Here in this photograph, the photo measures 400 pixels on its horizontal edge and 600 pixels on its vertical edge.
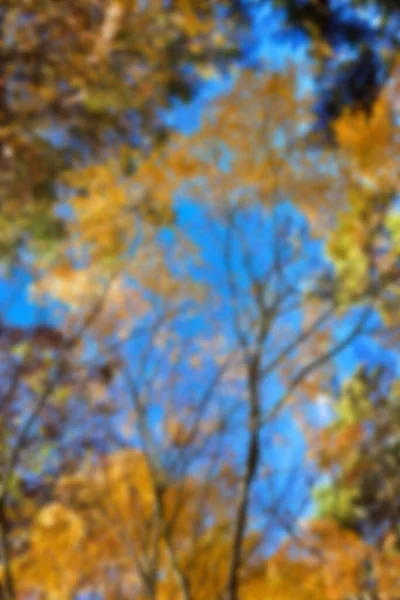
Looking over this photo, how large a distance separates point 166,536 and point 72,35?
2.91m

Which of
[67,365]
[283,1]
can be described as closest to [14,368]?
[67,365]

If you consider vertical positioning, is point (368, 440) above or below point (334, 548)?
above

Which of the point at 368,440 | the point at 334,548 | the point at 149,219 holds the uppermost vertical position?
the point at 149,219

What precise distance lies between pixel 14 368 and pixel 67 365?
39 cm

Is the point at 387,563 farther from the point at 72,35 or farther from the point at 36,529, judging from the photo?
the point at 72,35

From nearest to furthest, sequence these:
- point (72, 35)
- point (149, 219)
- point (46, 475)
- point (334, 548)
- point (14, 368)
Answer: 1. point (72, 35)
2. point (14, 368)
3. point (46, 475)
4. point (149, 219)
5. point (334, 548)

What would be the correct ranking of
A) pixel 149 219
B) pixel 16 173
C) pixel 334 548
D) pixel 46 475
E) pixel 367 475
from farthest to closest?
pixel 334 548 < pixel 367 475 < pixel 149 219 < pixel 46 475 < pixel 16 173

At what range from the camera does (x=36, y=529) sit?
18.0 feet

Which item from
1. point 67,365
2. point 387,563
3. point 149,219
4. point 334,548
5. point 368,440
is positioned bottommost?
point 387,563

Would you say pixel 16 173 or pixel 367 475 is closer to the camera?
pixel 16 173

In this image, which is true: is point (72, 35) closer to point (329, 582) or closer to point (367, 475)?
point (367, 475)

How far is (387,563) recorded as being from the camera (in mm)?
6441

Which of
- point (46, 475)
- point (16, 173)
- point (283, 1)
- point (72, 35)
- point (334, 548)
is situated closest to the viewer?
point (283, 1)

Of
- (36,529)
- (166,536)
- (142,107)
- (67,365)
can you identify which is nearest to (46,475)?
(36,529)
